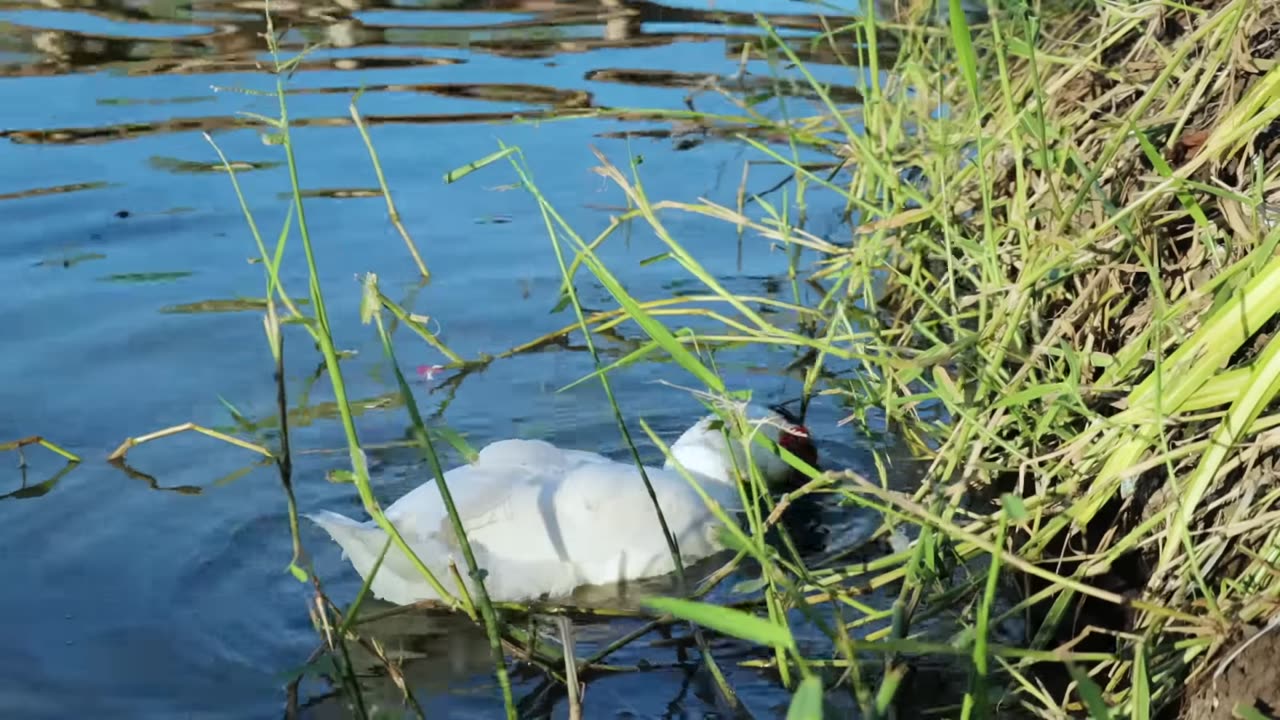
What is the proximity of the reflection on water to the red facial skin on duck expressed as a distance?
14 centimetres

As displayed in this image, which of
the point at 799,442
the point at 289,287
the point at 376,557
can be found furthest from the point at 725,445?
the point at 289,287

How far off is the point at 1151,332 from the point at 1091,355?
0.13 metres

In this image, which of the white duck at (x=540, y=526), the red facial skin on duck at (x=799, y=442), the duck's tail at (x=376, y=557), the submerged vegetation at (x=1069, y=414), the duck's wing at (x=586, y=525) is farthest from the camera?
the red facial skin on duck at (x=799, y=442)

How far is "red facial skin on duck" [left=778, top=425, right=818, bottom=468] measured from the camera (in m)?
3.56

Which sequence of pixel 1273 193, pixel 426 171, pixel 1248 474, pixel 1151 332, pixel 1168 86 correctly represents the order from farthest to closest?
pixel 426 171 → pixel 1168 86 → pixel 1273 193 → pixel 1151 332 → pixel 1248 474

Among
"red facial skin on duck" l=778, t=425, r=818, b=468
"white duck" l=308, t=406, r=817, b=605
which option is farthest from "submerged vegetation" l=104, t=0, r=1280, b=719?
"red facial skin on duck" l=778, t=425, r=818, b=468

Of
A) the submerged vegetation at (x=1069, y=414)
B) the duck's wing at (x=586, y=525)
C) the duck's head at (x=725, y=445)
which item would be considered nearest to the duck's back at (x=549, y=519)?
the duck's wing at (x=586, y=525)

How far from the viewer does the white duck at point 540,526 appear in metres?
2.90

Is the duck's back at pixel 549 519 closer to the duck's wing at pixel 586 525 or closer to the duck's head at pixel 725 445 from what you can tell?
the duck's wing at pixel 586 525

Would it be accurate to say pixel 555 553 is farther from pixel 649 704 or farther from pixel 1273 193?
pixel 1273 193

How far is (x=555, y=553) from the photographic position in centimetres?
304

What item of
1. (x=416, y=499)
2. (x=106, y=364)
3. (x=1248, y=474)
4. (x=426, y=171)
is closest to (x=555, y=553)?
(x=416, y=499)

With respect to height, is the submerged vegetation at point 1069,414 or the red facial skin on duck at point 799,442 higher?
the submerged vegetation at point 1069,414

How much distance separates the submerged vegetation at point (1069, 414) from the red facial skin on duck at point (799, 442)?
202mm
